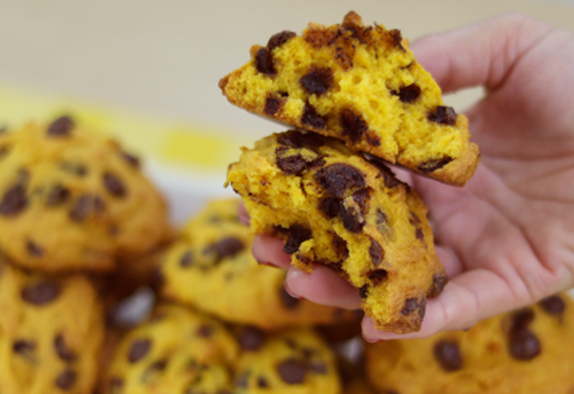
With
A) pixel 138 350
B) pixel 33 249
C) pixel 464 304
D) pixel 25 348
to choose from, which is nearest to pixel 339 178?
pixel 464 304

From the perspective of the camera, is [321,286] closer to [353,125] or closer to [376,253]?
[376,253]

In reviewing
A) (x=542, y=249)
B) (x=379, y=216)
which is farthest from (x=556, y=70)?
(x=379, y=216)

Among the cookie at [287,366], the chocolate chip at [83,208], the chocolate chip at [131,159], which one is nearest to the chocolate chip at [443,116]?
the cookie at [287,366]

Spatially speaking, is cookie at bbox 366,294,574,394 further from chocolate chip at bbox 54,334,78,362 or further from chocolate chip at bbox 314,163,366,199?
chocolate chip at bbox 54,334,78,362

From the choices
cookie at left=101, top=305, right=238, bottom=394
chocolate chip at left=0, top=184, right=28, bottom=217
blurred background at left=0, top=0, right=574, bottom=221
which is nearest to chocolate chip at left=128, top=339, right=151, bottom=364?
cookie at left=101, top=305, right=238, bottom=394

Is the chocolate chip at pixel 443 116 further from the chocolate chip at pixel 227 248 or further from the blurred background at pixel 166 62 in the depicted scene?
the blurred background at pixel 166 62

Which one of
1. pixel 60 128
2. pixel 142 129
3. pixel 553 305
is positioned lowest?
pixel 553 305

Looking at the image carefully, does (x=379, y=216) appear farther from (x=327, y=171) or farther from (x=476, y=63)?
(x=476, y=63)
